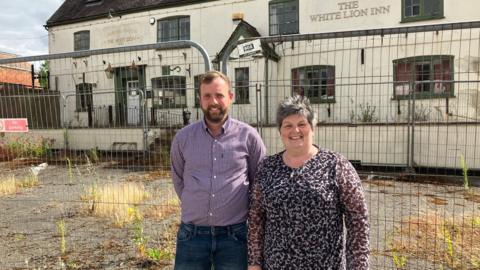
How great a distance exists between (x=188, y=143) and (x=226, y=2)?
16245 mm

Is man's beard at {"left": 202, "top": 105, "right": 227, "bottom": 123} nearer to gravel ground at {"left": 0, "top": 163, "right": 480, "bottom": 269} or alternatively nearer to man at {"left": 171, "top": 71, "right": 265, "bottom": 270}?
man at {"left": 171, "top": 71, "right": 265, "bottom": 270}

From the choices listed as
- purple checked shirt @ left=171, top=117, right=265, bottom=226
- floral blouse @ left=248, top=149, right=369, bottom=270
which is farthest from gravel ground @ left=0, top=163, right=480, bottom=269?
floral blouse @ left=248, top=149, right=369, bottom=270

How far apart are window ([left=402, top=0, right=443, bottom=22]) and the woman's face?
14.5 m

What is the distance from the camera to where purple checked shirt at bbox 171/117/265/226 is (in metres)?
2.90

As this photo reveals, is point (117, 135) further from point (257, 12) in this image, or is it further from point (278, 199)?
point (257, 12)

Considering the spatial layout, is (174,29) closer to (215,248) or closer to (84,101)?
(84,101)

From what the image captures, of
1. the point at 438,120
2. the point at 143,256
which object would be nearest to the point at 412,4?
→ the point at 438,120

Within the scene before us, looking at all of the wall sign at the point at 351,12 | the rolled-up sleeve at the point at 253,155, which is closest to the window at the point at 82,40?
the wall sign at the point at 351,12

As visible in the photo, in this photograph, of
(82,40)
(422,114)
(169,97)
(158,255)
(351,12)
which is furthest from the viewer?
(82,40)

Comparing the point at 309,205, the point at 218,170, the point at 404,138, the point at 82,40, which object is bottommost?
the point at 404,138

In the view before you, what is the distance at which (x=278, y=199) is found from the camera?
2.45 m

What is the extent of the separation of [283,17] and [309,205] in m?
16.0

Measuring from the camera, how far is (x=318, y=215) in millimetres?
2389

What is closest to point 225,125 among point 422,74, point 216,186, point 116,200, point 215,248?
point 216,186
